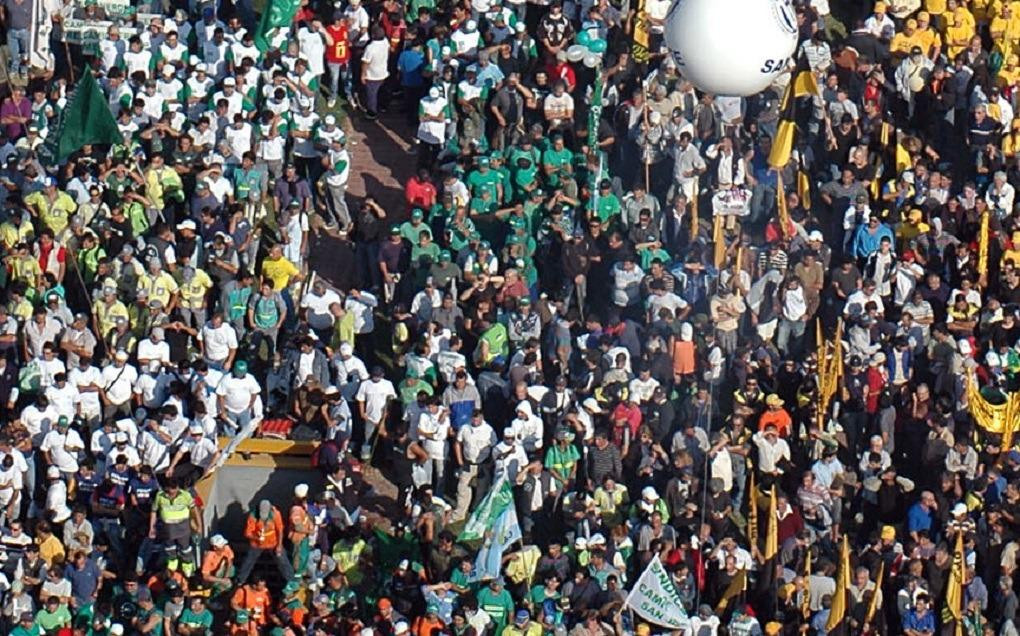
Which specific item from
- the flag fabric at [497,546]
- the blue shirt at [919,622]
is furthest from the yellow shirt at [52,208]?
the blue shirt at [919,622]

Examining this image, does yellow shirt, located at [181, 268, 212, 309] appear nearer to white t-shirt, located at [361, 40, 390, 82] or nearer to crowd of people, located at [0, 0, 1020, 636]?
crowd of people, located at [0, 0, 1020, 636]

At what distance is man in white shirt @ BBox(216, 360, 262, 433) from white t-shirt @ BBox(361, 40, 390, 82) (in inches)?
235

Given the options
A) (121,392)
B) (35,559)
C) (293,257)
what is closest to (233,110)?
(293,257)

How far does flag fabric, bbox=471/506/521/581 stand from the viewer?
108 feet

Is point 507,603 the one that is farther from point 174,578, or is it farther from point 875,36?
point 875,36

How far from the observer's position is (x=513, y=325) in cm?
3556

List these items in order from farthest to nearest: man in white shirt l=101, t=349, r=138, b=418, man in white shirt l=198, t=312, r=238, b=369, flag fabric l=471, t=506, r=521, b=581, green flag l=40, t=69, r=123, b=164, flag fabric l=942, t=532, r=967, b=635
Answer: green flag l=40, t=69, r=123, b=164, man in white shirt l=198, t=312, r=238, b=369, man in white shirt l=101, t=349, r=138, b=418, flag fabric l=471, t=506, r=521, b=581, flag fabric l=942, t=532, r=967, b=635

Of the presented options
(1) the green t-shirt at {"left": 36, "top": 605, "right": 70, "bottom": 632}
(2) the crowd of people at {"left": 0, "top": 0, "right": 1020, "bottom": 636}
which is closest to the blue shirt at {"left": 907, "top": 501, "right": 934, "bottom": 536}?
(2) the crowd of people at {"left": 0, "top": 0, "right": 1020, "bottom": 636}

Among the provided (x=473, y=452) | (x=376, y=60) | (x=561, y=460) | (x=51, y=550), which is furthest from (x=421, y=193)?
(x=51, y=550)

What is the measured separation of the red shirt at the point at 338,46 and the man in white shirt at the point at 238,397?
242 inches

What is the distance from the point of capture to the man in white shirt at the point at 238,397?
35.0 meters

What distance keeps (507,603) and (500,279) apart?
4760 millimetres

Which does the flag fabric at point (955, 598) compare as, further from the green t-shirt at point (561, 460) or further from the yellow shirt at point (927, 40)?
the yellow shirt at point (927, 40)

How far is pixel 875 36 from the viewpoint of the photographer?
40.2m
